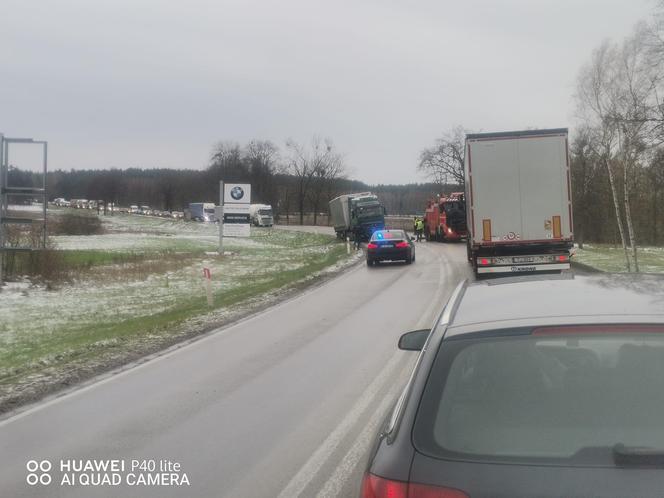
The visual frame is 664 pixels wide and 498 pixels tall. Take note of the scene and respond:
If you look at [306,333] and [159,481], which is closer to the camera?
[159,481]

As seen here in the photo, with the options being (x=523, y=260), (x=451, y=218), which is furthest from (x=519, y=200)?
(x=451, y=218)

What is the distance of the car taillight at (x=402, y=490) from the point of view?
97.8 inches

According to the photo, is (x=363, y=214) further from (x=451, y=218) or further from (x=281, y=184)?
(x=281, y=184)

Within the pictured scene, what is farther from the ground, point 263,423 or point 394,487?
point 394,487

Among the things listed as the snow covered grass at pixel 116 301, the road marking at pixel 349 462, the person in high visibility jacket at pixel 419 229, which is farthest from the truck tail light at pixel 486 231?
the person in high visibility jacket at pixel 419 229

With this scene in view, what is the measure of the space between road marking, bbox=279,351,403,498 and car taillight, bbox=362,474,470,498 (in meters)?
2.73

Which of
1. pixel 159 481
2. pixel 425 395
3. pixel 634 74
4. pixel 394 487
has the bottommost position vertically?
pixel 159 481

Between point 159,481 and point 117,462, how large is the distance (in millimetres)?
657

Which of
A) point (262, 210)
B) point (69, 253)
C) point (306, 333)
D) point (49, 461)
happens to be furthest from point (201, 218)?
point (49, 461)

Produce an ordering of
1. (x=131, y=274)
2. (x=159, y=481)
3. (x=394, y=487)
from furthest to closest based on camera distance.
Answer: (x=131, y=274), (x=159, y=481), (x=394, y=487)

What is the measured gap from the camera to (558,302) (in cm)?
343

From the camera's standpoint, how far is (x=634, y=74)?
91.3 ft

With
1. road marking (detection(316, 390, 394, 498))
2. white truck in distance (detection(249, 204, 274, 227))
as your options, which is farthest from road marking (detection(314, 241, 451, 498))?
white truck in distance (detection(249, 204, 274, 227))

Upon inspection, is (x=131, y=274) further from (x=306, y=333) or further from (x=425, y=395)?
(x=425, y=395)
